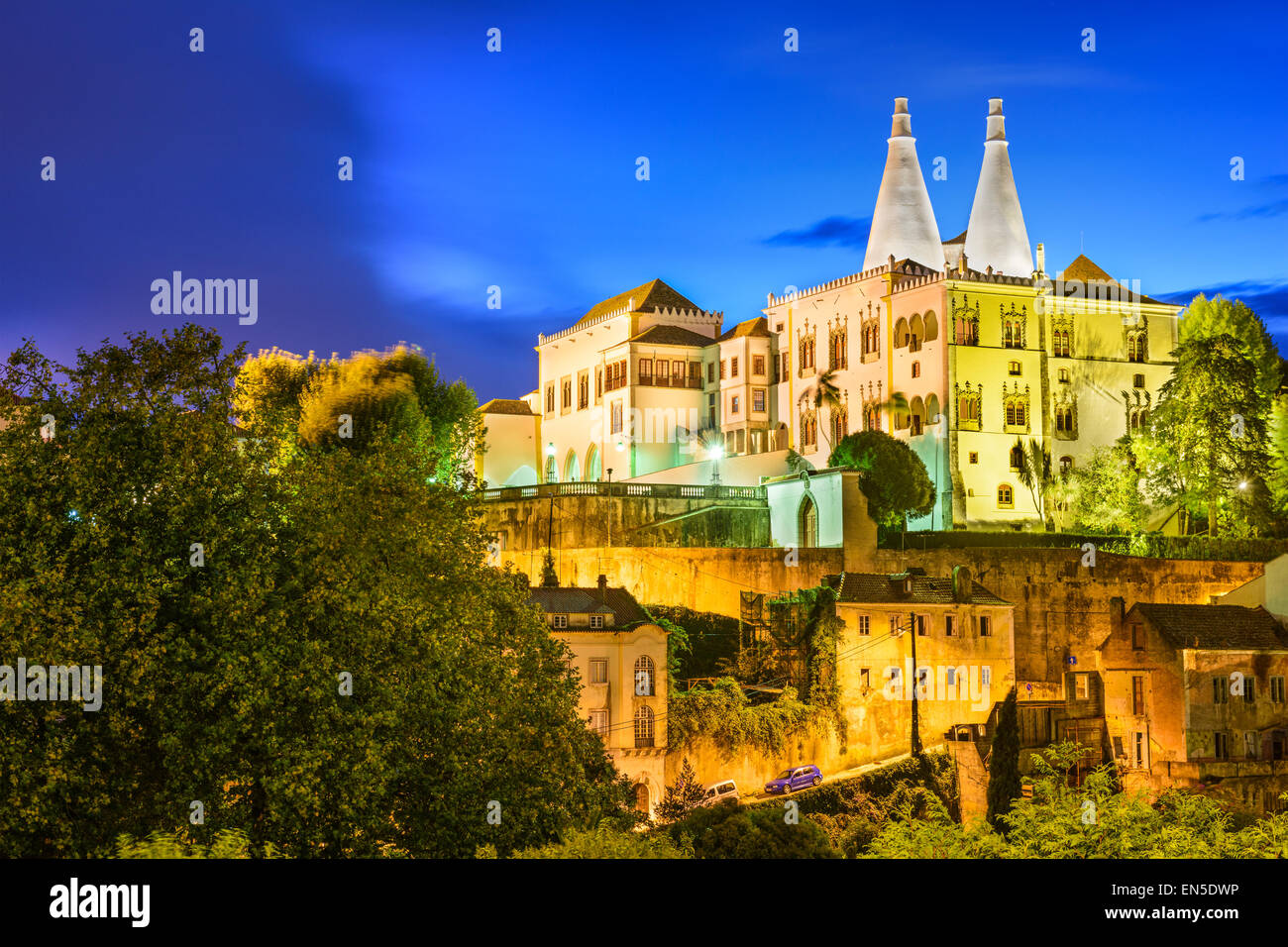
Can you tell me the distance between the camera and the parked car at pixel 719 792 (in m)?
39.6

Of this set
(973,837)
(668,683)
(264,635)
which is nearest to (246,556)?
(264,635)

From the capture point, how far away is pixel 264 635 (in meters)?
20.9

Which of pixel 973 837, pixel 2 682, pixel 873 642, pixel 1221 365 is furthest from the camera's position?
pixel 1221 365

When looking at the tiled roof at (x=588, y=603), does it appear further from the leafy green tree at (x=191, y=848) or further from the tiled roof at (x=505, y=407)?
the tiled roof at (x=505, y=407)

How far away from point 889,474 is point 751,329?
17899mm

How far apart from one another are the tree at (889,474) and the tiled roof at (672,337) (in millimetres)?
17976

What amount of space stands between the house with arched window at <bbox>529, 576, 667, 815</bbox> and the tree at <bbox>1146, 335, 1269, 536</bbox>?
95.8 ft

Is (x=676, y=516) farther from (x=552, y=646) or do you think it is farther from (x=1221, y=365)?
(x=552, y=646)

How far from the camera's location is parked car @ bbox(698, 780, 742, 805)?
3962 centimetres

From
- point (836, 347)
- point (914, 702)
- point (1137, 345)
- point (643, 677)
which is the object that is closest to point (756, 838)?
point (643, 677)

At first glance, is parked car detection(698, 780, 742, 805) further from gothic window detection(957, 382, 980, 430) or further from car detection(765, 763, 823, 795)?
gothic window detection(957, 382, 980, 430)

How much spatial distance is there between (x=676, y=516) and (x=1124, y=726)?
1708cm

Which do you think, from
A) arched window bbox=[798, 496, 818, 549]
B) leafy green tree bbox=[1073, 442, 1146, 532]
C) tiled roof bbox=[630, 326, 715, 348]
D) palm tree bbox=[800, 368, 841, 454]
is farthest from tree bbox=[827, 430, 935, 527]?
tiled roof bbox=[630, 326, 715, 348]

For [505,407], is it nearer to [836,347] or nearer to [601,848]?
[836,347]
